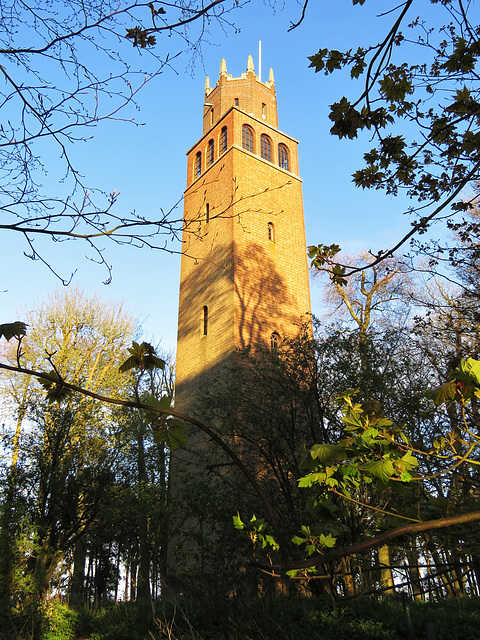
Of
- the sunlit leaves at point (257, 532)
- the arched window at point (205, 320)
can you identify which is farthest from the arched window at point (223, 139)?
the sunlit leaves at point (257, 532)

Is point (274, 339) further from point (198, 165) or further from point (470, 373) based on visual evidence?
point (470, 373)

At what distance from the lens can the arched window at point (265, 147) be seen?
21.2m

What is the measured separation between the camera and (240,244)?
1717cm

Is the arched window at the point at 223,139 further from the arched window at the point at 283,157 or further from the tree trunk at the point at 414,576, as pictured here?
the tree trunk at the point at 414,576

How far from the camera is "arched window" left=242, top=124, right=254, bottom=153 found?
808 inches

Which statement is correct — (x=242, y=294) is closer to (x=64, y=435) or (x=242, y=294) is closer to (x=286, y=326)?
(x=286, y=326)

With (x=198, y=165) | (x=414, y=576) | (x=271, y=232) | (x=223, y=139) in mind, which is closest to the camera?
(x=414, y=576)

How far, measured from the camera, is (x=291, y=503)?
30.6 ft

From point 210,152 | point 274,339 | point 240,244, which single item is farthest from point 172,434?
point 210,152

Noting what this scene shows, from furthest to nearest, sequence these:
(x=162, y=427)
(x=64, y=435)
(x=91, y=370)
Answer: (x=91, y=370)
(x=64, y=435)
(x=162, y=427)

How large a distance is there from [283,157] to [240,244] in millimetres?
7087

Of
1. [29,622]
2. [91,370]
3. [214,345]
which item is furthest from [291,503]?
[91,370]

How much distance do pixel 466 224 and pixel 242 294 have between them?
1082 cm

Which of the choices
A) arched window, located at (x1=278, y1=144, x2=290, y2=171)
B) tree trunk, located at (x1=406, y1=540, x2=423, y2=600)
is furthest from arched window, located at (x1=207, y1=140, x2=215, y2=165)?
tree trunk, located at (x1=406, y1=540, x2=423, y2=600)
